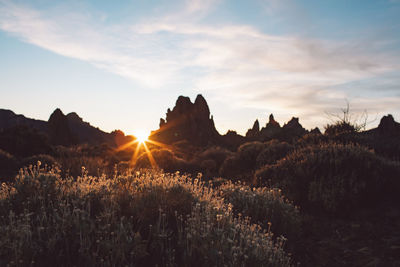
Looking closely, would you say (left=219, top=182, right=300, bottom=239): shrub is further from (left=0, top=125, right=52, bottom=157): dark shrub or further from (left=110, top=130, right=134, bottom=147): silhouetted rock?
(left=110, top=130, right=134, bottom=147): silhouetted rock

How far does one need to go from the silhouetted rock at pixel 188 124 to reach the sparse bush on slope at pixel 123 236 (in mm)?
67549

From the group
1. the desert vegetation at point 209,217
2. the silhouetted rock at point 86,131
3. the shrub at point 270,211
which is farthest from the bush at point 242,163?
the silhouetted rock at point 86,131

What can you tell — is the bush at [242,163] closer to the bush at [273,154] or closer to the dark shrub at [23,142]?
the bush at [273,154]

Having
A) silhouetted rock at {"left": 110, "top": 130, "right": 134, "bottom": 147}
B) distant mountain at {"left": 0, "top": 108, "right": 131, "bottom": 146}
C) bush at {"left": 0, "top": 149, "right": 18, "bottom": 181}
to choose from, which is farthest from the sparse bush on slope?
silhouetted rock at {"left": 110, "top": 130, "right": 134, "bottom": 147}

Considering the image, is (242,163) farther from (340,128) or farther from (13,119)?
(13,119)

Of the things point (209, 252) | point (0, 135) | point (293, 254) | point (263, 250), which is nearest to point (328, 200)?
point (293, 254)

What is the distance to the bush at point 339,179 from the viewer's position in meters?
7.96

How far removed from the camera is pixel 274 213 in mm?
6715

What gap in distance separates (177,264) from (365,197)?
6685mm

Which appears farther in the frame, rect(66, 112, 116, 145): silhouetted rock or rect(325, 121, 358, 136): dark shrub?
rect(66, 112, 116, 145): silhouetted rock

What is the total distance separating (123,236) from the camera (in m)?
3.91

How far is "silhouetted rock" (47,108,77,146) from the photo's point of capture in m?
56.8

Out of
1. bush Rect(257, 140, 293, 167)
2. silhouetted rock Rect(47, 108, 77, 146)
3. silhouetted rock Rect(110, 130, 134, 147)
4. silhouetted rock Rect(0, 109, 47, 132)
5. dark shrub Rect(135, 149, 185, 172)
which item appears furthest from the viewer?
silhouetted rock Rect(110, 130, 134, 147)

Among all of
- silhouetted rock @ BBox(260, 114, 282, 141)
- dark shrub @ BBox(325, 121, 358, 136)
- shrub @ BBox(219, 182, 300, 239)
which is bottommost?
shrub @ BBox(219, 182, 300, 239)
